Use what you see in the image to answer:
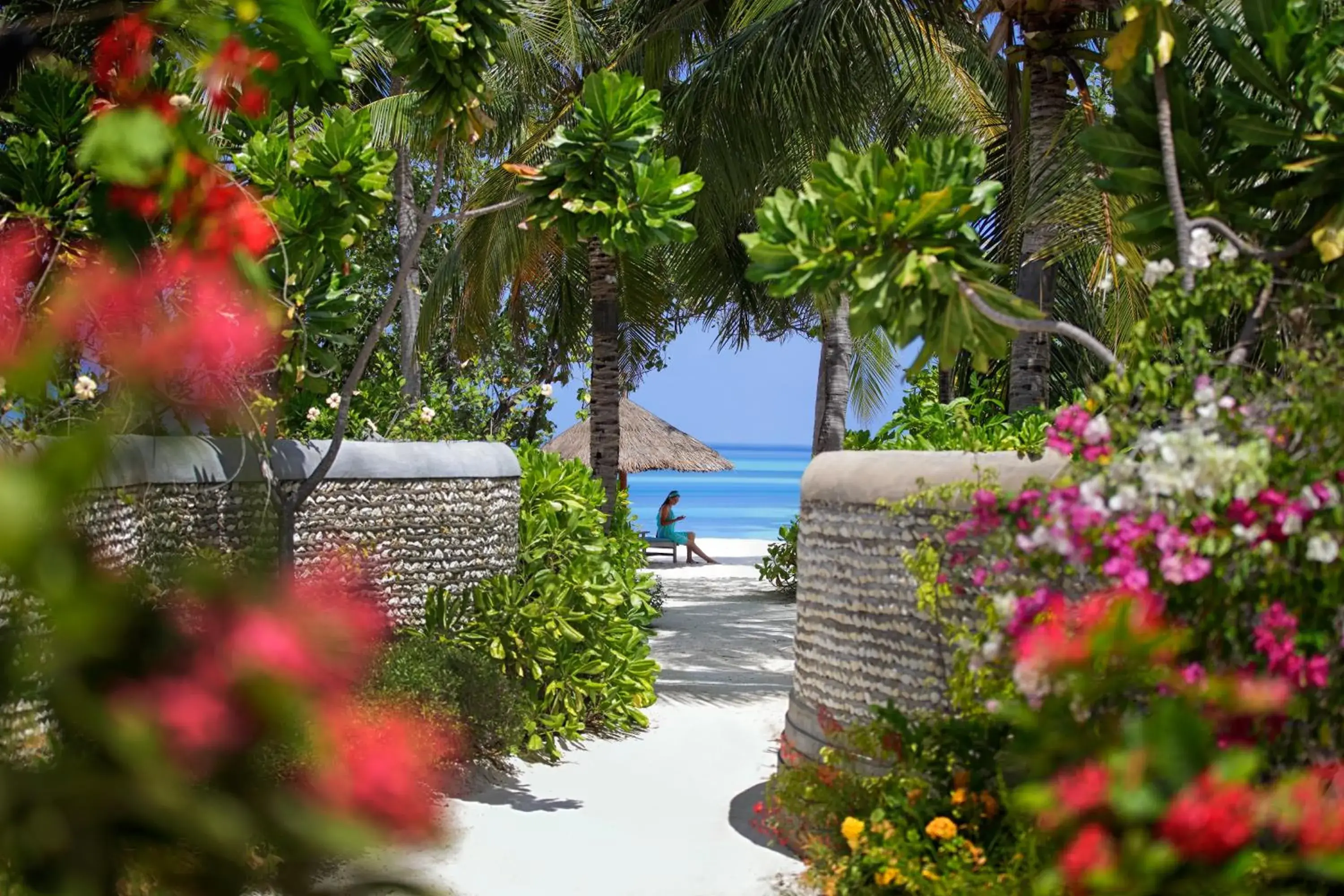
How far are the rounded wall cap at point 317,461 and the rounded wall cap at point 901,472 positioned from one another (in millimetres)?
2421

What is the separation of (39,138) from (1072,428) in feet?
14.1

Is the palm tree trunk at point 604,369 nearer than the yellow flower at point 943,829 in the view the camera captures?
No

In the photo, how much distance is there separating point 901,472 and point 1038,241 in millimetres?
2966

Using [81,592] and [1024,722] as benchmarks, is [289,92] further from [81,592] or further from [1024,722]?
[81,592]

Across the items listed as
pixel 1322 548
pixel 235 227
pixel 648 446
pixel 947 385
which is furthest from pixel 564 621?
pixel 648 446

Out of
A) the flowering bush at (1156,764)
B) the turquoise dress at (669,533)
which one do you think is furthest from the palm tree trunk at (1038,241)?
the turquoise dress at (669,533)

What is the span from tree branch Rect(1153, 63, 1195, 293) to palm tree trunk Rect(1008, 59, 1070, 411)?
3.55m

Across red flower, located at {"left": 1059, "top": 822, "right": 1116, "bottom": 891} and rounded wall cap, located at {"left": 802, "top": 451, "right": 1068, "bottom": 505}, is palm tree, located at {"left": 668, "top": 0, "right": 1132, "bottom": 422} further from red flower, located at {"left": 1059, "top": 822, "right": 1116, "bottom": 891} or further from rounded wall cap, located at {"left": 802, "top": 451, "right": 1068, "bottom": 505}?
red flower, located at {"left": 1059, "top": 822, "right": 1116, "bottom": 891}

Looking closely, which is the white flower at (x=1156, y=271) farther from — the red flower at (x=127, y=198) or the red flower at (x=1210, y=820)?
the red flower at (x=127, y=198)

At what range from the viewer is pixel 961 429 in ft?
18.4

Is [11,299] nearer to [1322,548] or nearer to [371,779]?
[371,779]

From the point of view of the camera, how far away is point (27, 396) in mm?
433

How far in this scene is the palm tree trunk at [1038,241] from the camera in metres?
6.96

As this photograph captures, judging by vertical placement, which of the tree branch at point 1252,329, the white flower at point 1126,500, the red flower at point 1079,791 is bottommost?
the red flower at point 1079,791
